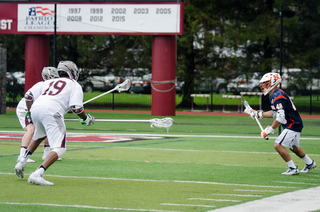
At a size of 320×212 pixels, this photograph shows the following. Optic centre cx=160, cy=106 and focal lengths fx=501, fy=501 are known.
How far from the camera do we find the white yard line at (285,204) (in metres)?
5.98

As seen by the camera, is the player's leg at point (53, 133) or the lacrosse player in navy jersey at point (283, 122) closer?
the player's leg at point (53, 133)

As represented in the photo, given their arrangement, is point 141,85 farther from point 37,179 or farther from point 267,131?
point 37,179

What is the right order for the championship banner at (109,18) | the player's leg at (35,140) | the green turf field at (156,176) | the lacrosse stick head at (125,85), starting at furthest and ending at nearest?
the championship banner at (109,18)
the lacrosse stick head at (125,85)
the player's leg at (35,140)
the green turf field at (156,176)

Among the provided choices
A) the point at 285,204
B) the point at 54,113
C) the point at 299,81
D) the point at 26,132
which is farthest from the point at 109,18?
the point at 285,204

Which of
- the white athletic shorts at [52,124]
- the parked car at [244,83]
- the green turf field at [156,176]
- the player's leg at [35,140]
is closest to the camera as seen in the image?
the green turf field at [156,176]

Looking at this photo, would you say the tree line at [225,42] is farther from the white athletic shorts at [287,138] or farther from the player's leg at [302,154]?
the white athletic shorts at [287,138]

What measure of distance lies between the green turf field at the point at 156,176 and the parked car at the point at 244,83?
51.4 ft

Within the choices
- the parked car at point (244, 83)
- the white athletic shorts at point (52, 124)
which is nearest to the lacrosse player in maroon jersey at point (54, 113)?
the white athletic shorts at point (52, 124)

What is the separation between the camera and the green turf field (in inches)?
253

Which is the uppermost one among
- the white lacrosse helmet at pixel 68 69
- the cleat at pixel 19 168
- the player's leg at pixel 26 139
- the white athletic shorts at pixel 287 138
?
the white lacrosse helmet at pixel 68 69

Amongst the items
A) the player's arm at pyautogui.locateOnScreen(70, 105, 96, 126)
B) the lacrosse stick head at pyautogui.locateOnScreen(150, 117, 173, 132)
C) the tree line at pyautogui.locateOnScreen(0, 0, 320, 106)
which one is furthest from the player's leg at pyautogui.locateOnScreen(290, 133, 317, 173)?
the tree line at pyautogui.locateOnScreen(0, 0, 320, 106)

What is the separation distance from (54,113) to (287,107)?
4060 millimetres

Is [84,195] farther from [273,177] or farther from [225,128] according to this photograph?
[225,128]

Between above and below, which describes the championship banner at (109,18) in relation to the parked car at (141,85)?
above
